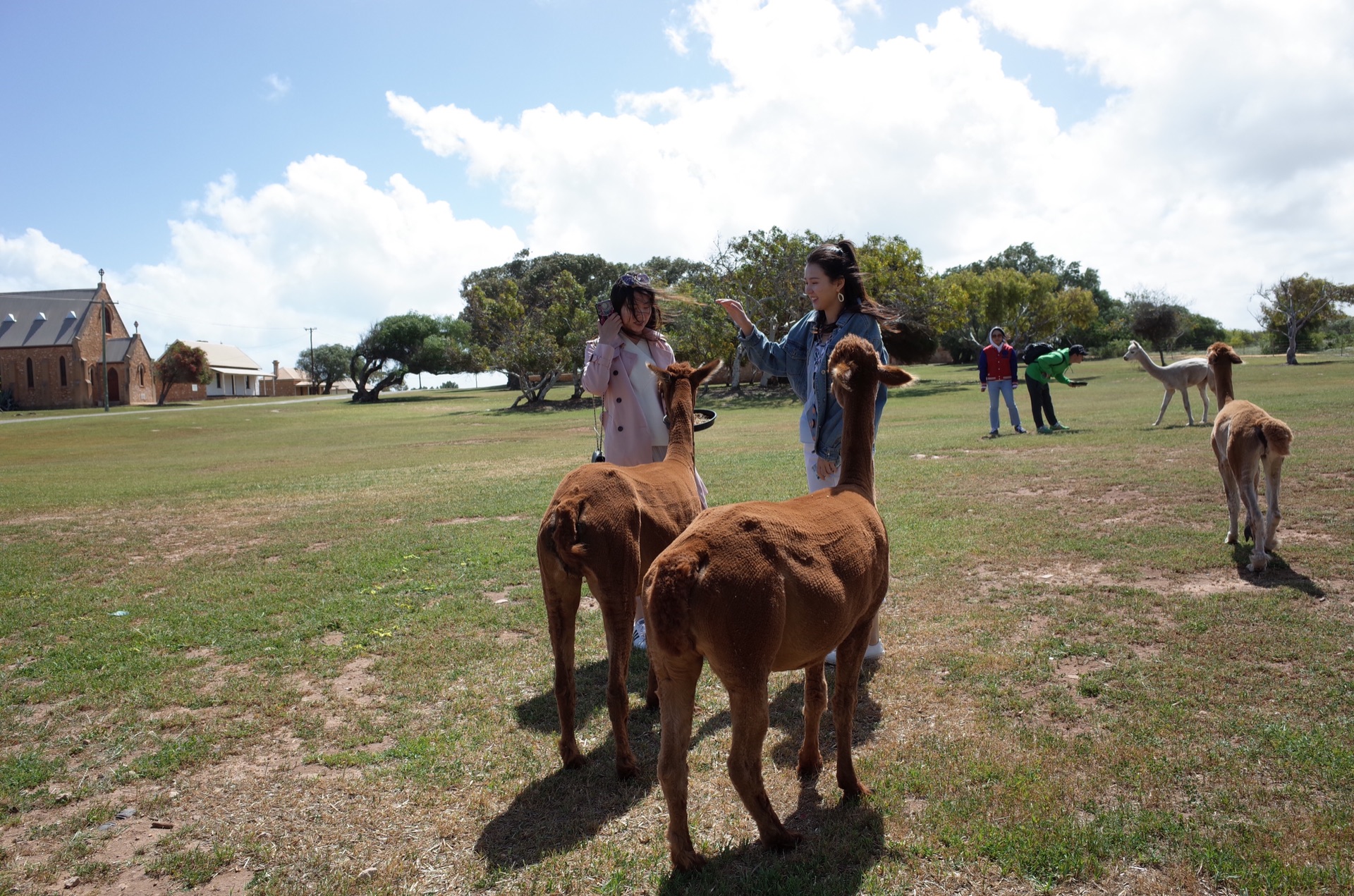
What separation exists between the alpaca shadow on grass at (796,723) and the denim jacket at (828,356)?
62.9 inches

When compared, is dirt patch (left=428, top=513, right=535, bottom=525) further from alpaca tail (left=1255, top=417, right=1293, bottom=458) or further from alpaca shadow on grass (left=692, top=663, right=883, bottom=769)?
alpaca tail (left=1255, top=417, right=1293, bottom=458)

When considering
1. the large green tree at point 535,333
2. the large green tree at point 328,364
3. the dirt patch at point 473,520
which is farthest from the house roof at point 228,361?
the dirt patch at point 473,520

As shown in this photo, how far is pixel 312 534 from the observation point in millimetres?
11430

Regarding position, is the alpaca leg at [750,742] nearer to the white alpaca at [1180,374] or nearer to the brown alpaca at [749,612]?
the brown alpaca at [749,612]

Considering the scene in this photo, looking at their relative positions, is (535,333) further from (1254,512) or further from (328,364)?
(328,364)

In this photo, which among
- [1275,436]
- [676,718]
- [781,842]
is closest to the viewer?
[676,718]

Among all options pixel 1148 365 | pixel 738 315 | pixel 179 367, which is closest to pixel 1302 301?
pixel 1148 365

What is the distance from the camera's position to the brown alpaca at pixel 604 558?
427 centimetres

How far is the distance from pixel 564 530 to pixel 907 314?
44425 mm

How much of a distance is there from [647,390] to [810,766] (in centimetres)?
305

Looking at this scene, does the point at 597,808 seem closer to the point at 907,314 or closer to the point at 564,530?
the point at 564,530

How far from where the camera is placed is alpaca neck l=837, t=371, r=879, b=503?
14.5ft

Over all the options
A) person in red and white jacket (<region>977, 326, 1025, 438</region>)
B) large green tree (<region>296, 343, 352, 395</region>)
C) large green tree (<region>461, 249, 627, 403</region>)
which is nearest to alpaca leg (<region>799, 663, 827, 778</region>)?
person in red and white jacket (<region>977, 326, 1025, 438</region>)

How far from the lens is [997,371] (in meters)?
18.7
